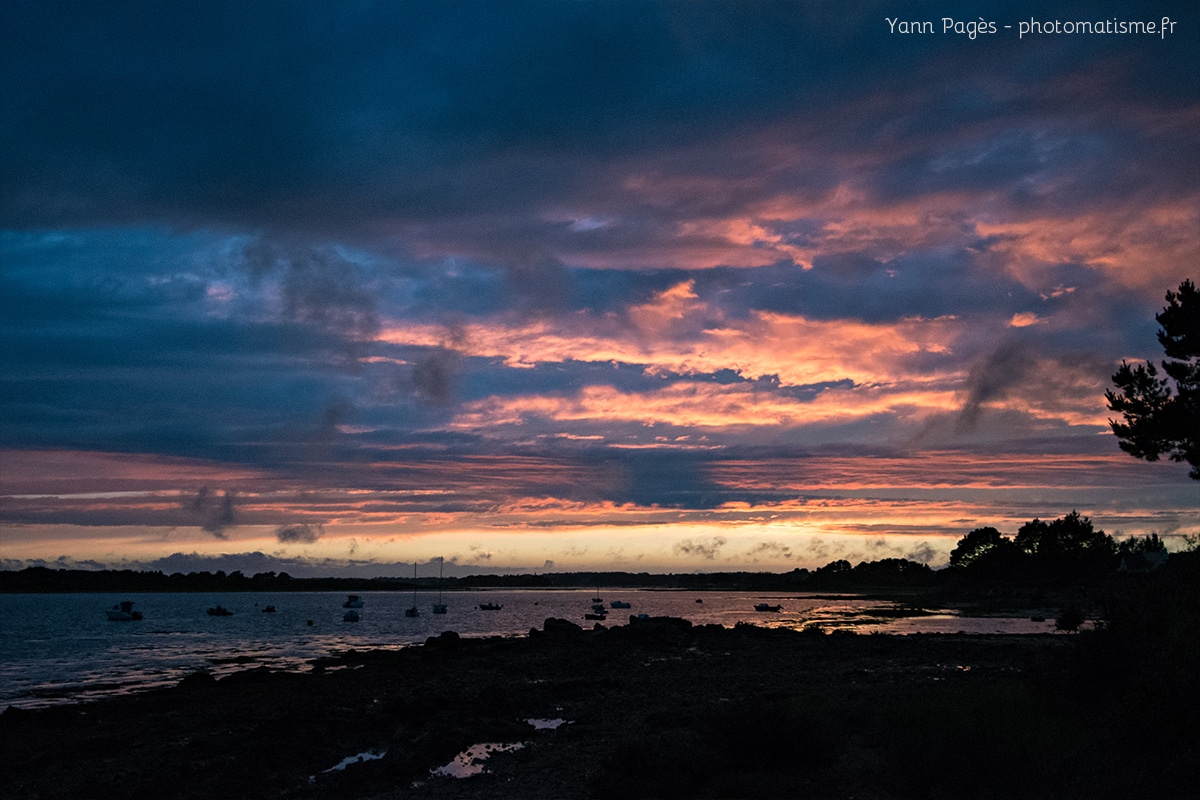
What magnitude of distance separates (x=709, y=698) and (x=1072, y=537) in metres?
120

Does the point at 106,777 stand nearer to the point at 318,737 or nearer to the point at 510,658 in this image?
the point at 318,737

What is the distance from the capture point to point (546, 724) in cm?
2422

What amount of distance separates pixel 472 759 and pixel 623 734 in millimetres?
3460

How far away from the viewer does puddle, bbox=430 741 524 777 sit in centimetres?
1769

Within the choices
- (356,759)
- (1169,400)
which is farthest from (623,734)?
(1169,400)

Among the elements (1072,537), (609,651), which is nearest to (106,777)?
(609,651)

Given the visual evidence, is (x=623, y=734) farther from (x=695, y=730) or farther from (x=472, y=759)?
(x=472, y=759)

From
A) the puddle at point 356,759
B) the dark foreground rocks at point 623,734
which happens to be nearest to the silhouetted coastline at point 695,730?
the dark foreground rocks at point 623,734

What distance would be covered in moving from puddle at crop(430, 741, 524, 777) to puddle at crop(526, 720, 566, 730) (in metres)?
2.35

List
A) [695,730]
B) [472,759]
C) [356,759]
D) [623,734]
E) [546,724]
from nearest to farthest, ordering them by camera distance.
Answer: [695,730]
[472,759]
[623,734]
[356,759]
[546,724]

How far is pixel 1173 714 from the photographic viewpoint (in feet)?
39.3

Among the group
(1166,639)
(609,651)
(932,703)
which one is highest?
(1166,639)

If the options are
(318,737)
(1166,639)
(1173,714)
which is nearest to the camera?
(1173,714)

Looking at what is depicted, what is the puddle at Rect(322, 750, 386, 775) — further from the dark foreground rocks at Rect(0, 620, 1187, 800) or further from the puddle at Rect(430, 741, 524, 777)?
the puddle at Rect(430, 741, 524, 777)
